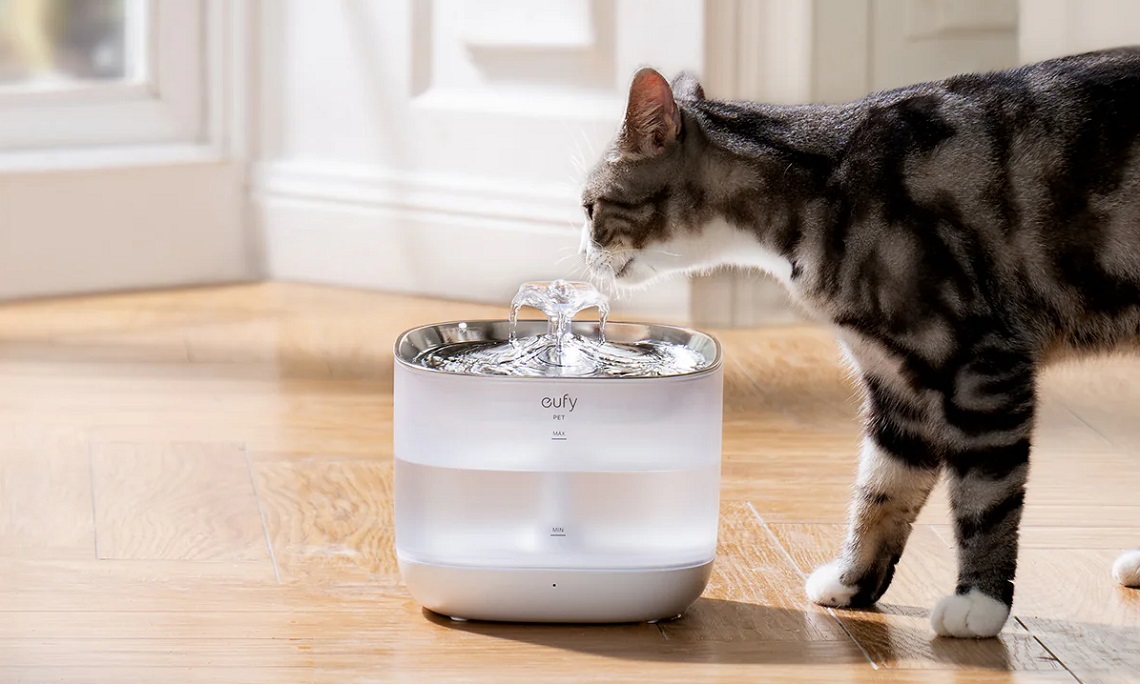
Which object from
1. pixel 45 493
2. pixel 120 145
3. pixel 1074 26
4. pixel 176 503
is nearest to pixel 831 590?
pixel 176 503

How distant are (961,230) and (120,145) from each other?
1.68m

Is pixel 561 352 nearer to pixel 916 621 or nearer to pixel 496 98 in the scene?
pixel 916 621

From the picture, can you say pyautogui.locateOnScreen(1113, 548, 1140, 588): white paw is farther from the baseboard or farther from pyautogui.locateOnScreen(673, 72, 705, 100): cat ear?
the baseboard

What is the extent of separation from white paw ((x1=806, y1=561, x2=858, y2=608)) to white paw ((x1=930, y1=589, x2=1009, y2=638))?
0.09 metres

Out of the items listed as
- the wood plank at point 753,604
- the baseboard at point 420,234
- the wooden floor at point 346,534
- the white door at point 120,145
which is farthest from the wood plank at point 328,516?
the white door at point 120,145

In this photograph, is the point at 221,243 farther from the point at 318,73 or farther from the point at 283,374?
the point at 283,374

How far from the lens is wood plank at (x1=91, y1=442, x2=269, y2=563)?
1.38 m

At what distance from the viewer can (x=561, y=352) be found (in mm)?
1219

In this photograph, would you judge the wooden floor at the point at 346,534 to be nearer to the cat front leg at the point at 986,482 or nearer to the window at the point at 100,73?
the cat front leg at the point at 986,482

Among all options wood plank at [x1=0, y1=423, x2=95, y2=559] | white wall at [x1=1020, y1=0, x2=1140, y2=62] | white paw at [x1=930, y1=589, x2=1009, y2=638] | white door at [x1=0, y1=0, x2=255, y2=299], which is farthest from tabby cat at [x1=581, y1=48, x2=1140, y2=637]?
white door at [x1=0, y1=0, x2=255, y2=299]

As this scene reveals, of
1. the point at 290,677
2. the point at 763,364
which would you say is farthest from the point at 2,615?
the point at 763,364

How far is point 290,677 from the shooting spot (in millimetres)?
1104

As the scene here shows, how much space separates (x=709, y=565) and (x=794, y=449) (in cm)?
54

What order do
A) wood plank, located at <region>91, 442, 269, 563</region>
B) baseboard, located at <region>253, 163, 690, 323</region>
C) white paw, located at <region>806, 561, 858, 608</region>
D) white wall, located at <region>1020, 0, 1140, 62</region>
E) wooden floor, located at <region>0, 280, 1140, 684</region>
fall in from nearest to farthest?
wooden floor, located at <region>0, 280, 1140, 684</region>, white paw, located at <region>806, 561, 858, 608</region>, wood plank, located at <region>91, 442, 269, 563</region>, white wall, located at <region>1020, 0, 1140, 62</region>, baseboard, located at <region>253, 163, 690, 323</region>
